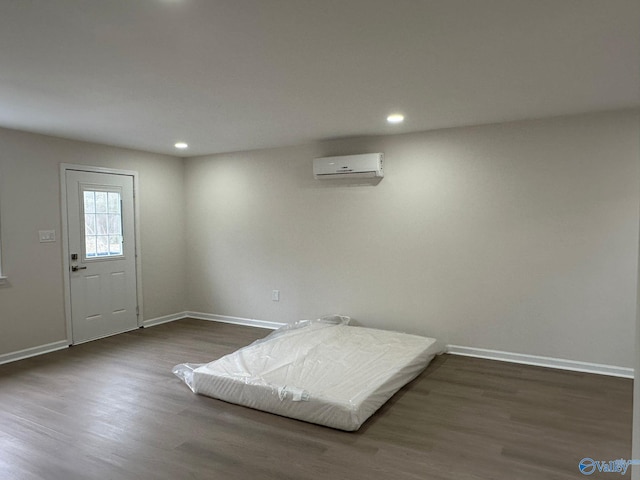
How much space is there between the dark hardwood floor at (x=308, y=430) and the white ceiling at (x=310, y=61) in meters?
2.37

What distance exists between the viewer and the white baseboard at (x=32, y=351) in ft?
13.9

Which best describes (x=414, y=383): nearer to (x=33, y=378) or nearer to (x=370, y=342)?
(x=370, y=342)

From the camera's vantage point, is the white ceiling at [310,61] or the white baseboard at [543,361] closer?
the white ceiling at [310,61]

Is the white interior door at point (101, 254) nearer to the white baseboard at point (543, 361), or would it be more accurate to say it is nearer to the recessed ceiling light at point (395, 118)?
the recessed ceiling light at point (395, 118)

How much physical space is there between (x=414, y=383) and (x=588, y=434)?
1299 millimetres

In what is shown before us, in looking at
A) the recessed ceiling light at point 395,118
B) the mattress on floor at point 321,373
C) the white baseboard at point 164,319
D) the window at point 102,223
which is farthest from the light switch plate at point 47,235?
the recessed ceiling light at point 395,118

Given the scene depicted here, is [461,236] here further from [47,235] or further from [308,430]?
[47,235]

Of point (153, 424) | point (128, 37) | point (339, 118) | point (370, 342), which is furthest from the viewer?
point (370, 342)

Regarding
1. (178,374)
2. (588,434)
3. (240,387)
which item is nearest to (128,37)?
(240,387)

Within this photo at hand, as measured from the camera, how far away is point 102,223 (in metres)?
5.20

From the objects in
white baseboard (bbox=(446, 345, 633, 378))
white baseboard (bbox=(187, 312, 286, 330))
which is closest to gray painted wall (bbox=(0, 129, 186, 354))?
white baseboard (bbox=(187, 312, 286, 330))

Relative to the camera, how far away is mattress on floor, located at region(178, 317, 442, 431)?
2936mm

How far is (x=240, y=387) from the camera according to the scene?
3.24m

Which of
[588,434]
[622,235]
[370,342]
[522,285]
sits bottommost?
[588,434]
